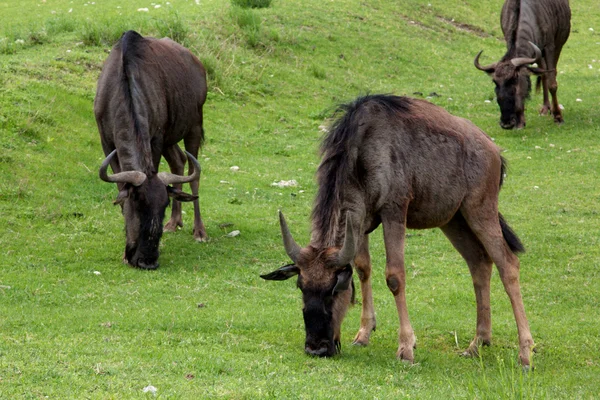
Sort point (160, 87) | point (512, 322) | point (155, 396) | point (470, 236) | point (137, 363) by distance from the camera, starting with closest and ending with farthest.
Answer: point (155, 396), point (137, 363), point (470, 236), point (512, 322), point (160, 87)

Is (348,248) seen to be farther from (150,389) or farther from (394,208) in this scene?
(150,389)

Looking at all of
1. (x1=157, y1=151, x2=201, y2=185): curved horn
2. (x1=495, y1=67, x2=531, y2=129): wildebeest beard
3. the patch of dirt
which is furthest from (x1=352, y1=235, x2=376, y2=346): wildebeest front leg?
the patch of dirt

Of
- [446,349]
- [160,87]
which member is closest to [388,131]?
[446,349]

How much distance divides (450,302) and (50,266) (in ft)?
16.8

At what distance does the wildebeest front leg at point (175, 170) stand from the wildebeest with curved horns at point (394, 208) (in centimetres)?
557

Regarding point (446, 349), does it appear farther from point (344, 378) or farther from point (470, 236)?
point (344, 378)

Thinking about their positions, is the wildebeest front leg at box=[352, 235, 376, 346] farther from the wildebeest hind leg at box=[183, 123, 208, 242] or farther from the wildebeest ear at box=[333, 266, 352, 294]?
the wildebeest hind leg at box=[183, 123, 208, 242]

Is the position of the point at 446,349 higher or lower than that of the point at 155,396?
lower

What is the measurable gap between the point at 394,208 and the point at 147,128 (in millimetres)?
4996

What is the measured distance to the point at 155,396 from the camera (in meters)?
6.20

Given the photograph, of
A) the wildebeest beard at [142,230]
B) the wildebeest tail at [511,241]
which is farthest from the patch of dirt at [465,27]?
the wildebeest tail at [511,241]

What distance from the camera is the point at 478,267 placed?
9133 mm

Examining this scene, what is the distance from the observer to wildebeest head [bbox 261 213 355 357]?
7824 millimetres

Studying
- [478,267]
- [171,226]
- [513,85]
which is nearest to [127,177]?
[171,226]
